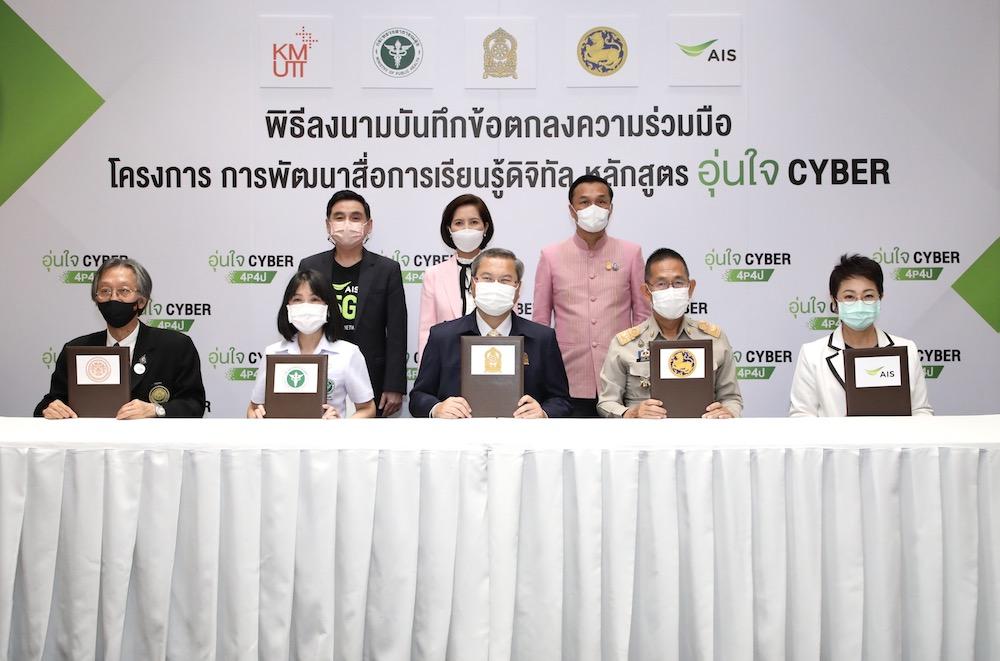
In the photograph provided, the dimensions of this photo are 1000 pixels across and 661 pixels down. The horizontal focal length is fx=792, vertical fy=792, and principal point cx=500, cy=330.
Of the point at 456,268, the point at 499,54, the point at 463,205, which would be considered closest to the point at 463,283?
the point at 456,268

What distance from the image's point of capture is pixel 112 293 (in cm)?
301

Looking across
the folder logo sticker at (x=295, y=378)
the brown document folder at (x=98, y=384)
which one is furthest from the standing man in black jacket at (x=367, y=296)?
the brown document folder at (x=98, y=384)

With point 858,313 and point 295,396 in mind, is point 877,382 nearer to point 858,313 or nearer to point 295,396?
point 858,313

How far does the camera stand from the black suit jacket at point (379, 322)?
13.1 feet

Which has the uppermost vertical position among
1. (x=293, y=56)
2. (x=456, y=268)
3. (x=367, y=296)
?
(x=293, y=56)

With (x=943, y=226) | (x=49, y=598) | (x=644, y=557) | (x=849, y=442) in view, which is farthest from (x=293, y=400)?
(x=943, y=226)

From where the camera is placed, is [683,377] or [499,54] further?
[499,54]

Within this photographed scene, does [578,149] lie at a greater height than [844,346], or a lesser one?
greater

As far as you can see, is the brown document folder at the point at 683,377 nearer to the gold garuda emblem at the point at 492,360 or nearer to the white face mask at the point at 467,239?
the gold garuda emblem at the point at 492,360

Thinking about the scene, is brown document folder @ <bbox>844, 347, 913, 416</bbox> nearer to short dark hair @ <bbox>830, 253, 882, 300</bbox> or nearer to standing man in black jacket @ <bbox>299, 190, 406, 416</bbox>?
short dark hair @ <bbox>830, 253, 882, 300</bbox>

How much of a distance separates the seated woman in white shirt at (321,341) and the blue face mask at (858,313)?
1887mm

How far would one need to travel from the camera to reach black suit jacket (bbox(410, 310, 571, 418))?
3066 millimetres

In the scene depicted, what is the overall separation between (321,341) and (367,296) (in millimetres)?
829

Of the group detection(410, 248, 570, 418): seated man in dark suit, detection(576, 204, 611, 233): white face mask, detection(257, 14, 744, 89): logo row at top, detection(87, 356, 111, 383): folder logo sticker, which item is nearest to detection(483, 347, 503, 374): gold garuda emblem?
detection(410, 248, 570, 418): seated man in dark suit
